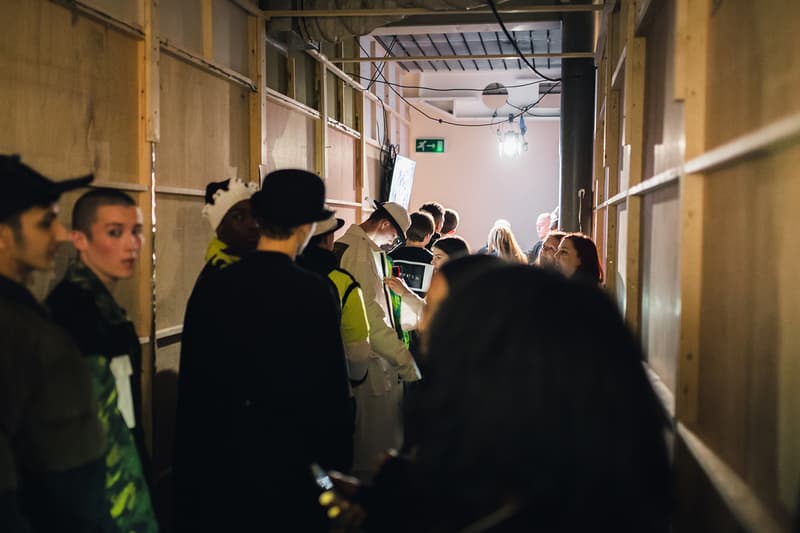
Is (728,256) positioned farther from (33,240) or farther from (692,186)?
(33,240)

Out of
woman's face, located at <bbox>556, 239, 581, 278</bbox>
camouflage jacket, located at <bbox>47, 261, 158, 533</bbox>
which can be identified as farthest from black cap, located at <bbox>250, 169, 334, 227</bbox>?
woman's face, located at <bbox>556, 239, 581, 278</bbox>

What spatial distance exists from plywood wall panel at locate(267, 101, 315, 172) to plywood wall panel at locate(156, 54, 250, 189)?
56cm

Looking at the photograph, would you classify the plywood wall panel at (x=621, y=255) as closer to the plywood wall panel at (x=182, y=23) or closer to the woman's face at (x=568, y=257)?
the woman's face at (x=568, y=257)

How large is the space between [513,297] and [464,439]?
22 centimetres

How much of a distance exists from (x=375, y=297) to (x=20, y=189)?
2426 mm

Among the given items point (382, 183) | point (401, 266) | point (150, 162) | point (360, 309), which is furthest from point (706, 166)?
point (382, 183)

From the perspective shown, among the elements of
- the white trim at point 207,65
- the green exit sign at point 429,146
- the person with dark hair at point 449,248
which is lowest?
the person with dark hair at point 449,248

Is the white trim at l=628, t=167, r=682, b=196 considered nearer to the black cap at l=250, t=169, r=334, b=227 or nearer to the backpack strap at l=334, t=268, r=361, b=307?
the black cap at l=250, t=169, r=334, b=227

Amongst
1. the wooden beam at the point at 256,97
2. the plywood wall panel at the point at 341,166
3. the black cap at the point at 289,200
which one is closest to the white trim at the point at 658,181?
the black cap at the point at 289,200

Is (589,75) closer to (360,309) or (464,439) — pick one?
(360,309)

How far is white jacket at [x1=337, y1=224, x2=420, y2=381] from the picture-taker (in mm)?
3836

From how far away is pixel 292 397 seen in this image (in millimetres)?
2197

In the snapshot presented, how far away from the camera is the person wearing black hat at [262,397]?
2176 mm

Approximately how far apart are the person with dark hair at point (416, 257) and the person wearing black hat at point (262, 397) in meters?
2.81
